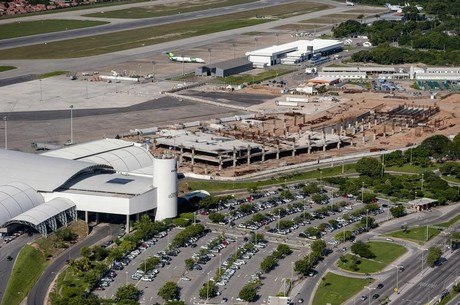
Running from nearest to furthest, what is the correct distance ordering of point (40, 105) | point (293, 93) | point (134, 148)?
point (134, 148), point (40, 105), point (293, 93)

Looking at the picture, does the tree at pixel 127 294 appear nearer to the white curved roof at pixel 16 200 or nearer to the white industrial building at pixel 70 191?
the white industrial building at pixel 70 191

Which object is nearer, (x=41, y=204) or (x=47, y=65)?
(x=41, y=204)

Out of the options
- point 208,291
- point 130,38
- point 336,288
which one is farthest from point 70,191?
point 130,38

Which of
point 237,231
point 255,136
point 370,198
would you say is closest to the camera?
point 237,231

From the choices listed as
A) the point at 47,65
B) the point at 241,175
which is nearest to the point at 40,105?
the point at 47,65

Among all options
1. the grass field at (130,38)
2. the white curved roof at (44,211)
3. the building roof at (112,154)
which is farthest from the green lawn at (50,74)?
the white curved roof at (44,211)

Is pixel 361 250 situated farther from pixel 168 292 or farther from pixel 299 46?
pixel 299 46

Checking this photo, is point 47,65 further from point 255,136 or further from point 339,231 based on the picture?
point 339,231
